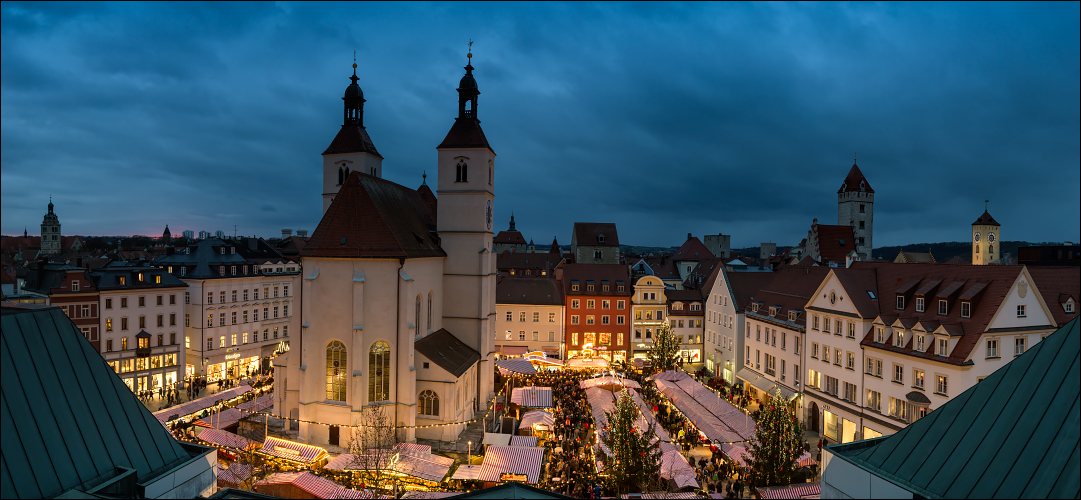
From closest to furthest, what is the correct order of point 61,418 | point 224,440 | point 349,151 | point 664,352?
point 61,418
point 224,440
point 349,151
point 664,352

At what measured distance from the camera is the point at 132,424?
13.3 meters

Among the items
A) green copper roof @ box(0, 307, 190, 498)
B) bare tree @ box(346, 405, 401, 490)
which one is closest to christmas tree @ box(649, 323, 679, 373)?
bare tree @ box(346, 405, 401, 490)

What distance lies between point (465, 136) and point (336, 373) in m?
19.0

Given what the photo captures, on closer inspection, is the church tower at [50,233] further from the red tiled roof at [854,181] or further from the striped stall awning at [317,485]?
the red tiled roof at [854,181]

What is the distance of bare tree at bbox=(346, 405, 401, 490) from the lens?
2531 cm

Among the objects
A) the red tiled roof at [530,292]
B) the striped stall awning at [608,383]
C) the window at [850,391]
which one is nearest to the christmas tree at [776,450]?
the window at [850,391]

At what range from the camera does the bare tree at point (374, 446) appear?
83.0 feet

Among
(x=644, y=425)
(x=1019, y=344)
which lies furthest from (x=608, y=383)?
(x=1019, y=344)

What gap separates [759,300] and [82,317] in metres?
56.6

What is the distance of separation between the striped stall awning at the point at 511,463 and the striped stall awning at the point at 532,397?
11312mm

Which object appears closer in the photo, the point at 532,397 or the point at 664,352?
the point at 532,397

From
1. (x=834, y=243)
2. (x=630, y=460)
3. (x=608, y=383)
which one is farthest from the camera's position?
(x=834, y=243)

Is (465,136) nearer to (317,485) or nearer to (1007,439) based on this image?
(317,485)

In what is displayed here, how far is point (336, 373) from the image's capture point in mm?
32344
